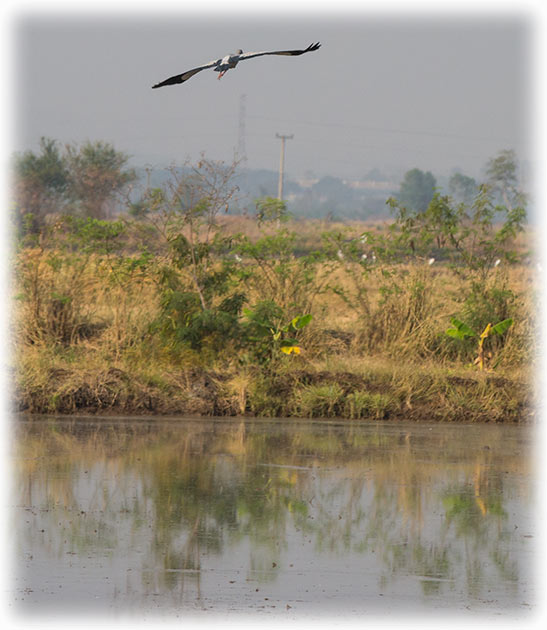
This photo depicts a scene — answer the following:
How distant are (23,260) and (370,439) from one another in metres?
7.26

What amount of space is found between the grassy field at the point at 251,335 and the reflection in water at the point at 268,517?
87 cm

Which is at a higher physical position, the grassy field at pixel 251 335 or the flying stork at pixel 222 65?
the flying stork at pixel 222 65

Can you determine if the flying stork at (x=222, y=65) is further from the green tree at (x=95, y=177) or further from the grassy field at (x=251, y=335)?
the green tree at (x=95, y=177)

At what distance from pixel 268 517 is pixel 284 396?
5490 millimetres

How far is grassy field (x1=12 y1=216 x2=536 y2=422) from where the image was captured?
13641 mm

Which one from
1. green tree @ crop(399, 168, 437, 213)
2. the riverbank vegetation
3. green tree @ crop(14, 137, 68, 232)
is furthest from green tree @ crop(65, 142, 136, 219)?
green tree @ crop(399, 168, 437, 213)

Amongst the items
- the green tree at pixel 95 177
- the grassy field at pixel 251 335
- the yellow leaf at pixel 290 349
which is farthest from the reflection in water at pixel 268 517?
the green tree at pixel 95 177

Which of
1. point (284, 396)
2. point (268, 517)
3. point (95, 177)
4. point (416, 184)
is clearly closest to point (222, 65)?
point (268, 517)

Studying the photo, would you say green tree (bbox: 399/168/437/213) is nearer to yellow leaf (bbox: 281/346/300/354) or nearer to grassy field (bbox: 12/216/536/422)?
grassy field (bbox: 12/216/536/422)

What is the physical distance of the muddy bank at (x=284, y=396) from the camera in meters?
13.5

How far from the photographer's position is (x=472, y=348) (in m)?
15.9

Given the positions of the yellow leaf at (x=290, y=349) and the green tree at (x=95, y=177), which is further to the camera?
the green tree at (x=95, y=177)

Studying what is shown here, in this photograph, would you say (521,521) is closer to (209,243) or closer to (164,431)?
(164,431)

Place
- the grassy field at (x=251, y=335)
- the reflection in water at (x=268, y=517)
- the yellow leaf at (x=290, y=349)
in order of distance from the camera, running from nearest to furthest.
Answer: the reflection in water at (x=268, y=517), the grassy field at (x=251, y=335), the yellow leaf at (x=290, y=349)
